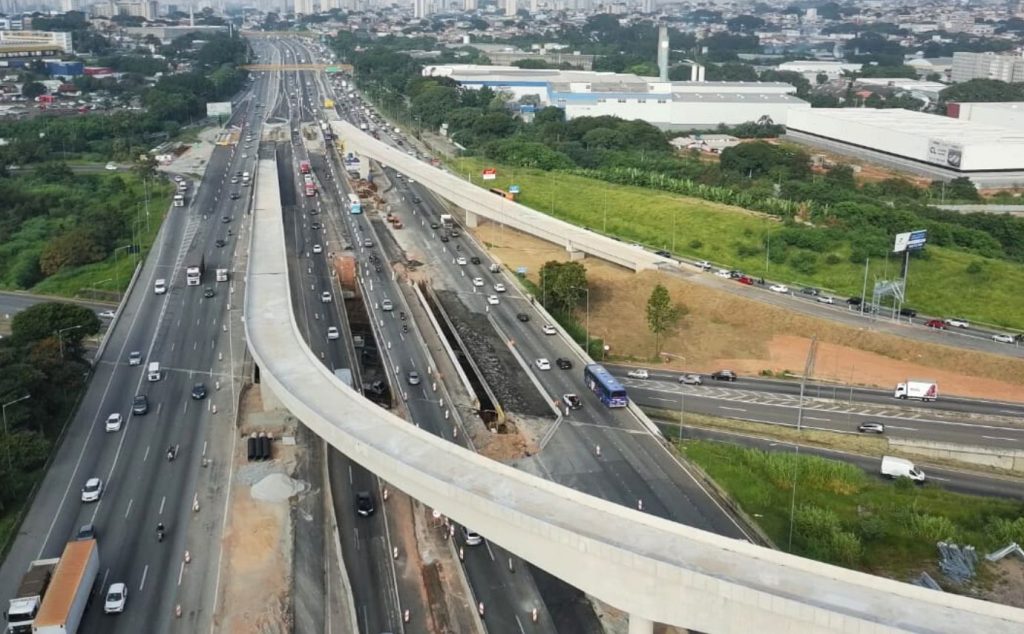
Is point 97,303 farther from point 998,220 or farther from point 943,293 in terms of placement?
point 998,220

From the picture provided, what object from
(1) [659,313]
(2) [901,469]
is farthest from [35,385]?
(2) [901,469]

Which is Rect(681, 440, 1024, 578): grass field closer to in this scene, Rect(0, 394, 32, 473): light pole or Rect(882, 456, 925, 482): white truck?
Rect(882, 456, 925, 482): white truck

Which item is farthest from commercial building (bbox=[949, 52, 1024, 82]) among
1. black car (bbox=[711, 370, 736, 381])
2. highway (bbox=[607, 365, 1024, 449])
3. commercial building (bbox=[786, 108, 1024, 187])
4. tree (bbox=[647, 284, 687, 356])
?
black car (bbox=[711, 370, 736, 381])

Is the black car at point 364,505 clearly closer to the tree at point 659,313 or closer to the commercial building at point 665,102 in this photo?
the tree at point 659,313

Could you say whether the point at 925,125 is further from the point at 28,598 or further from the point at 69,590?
the point at 28,598

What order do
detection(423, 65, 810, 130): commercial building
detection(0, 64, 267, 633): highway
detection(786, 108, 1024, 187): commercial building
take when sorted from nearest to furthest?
detection(0, 64, 267, 633): highway, detection(786, 108, 1024, 187): commercial building, detection(423, 65, 810, 130): commercial building

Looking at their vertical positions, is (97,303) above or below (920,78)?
below

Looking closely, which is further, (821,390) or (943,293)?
(943,293)

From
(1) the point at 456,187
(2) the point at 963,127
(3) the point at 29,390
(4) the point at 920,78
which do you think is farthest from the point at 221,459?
(4) the point at 920,78
